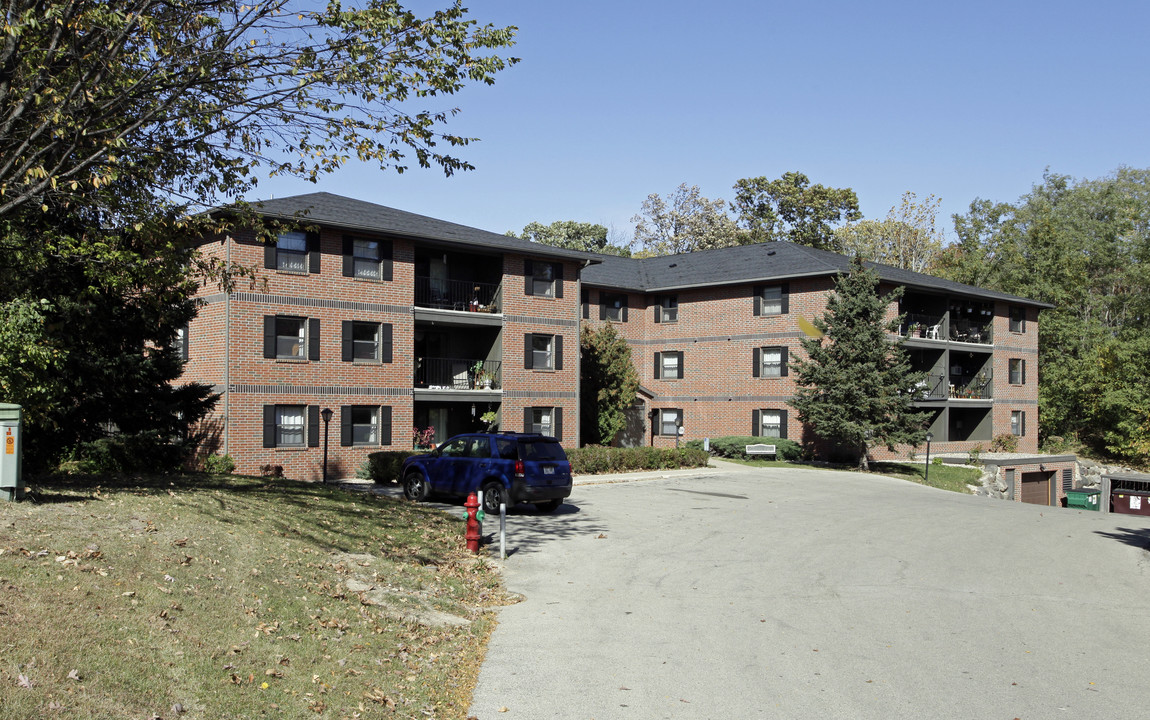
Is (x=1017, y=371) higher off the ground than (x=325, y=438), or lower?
higher

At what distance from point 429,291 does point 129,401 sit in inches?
532

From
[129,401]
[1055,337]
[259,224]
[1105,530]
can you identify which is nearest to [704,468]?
[1105,530]

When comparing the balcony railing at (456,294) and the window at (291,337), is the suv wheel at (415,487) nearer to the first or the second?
the window at (291,337)

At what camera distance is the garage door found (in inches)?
1718

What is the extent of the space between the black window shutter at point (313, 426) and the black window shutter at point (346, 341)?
6.21 ft

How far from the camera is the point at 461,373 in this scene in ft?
112

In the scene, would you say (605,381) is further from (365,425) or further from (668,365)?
(365,425)

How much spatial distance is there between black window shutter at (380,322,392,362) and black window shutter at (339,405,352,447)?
2.09m

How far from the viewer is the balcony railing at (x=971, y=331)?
47.0m

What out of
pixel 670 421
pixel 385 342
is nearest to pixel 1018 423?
pixel 670 421

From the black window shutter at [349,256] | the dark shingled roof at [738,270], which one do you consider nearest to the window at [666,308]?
the dark shingled roof at [738,270]

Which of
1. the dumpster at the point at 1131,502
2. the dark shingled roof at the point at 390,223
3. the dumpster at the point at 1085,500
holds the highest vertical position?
the dark shingled roof at the point at 390,223

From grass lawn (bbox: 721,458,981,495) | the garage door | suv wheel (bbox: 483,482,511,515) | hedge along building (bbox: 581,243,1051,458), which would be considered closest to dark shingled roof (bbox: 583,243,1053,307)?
hedge along building (bbox: 581,243,1051,458)

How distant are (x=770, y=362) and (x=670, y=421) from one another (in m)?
6.55
